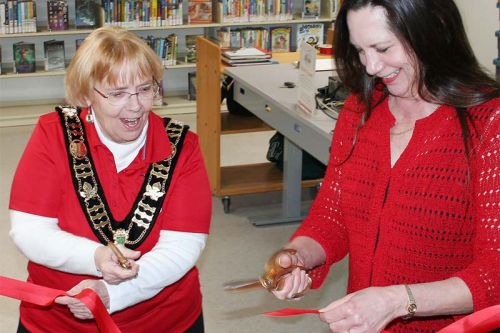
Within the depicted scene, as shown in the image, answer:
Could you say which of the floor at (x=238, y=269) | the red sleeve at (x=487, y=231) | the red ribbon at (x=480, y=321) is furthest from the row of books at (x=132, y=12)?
the red ribbon at (x=480, y=321)

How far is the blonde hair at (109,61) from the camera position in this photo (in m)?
1.96

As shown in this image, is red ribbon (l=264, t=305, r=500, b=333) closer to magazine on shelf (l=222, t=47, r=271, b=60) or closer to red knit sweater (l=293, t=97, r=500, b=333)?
red knit sweater (l=293, t=97, r=500, b=333)

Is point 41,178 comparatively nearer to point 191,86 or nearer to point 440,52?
point 440,52

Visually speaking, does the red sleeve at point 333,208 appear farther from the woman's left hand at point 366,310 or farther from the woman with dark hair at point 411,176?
the woman's left hand at point 366,310

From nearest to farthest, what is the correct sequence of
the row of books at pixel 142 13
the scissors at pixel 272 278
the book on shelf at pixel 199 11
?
the scissors at pixel 272 278
the row of books at pixel 142 13
the book on shelf at pixel 199 11

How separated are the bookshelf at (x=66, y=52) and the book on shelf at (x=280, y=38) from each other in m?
0.07

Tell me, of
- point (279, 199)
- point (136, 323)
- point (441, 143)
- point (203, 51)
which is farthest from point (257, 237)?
point (441, 143)

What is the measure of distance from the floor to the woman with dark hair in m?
1.79

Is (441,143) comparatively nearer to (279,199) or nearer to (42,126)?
(42,126)

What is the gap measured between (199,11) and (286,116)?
2.74 metres

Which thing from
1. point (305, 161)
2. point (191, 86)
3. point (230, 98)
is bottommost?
point (305, 161)

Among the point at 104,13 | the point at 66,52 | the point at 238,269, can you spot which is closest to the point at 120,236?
the point at 238,269

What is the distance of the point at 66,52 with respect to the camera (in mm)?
6789

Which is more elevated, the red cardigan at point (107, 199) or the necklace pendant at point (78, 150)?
the necklace pendant at point (78, 150)
